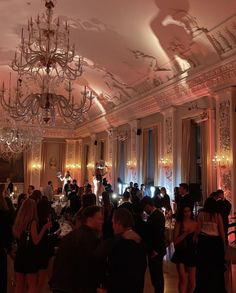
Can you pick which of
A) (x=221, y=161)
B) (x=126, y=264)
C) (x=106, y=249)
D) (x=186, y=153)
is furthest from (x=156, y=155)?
(x=106, y=249)

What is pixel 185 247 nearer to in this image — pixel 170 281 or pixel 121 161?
pixel 170 281

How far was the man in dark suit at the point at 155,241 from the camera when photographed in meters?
4.61

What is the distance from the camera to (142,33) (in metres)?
10.6

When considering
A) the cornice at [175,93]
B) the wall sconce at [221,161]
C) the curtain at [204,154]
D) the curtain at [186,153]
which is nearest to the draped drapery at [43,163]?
the cornice at [175,93]

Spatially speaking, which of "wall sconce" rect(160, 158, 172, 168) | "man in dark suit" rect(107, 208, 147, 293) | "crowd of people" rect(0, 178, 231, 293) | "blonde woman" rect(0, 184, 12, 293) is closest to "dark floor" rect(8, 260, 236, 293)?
"crowd of people" rect(0, 178, 231, 293)

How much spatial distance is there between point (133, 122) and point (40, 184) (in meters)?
9.86

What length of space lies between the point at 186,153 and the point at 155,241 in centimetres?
789

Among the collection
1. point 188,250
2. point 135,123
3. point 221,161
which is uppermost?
point 135,123

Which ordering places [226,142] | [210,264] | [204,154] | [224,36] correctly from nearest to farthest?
1. [210,264]
2. [224,36]
3. [226,142]
4. [204,154]

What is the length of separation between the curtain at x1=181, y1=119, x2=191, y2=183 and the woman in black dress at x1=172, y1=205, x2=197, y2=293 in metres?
7.32

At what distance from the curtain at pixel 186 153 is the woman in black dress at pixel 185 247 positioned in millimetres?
7321

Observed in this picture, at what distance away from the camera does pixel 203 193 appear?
11305 millimetres

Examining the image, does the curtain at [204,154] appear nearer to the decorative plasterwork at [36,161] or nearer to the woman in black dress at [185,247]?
the woman in black dress at [185,247]

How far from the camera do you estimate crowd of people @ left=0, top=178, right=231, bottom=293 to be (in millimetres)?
2770
